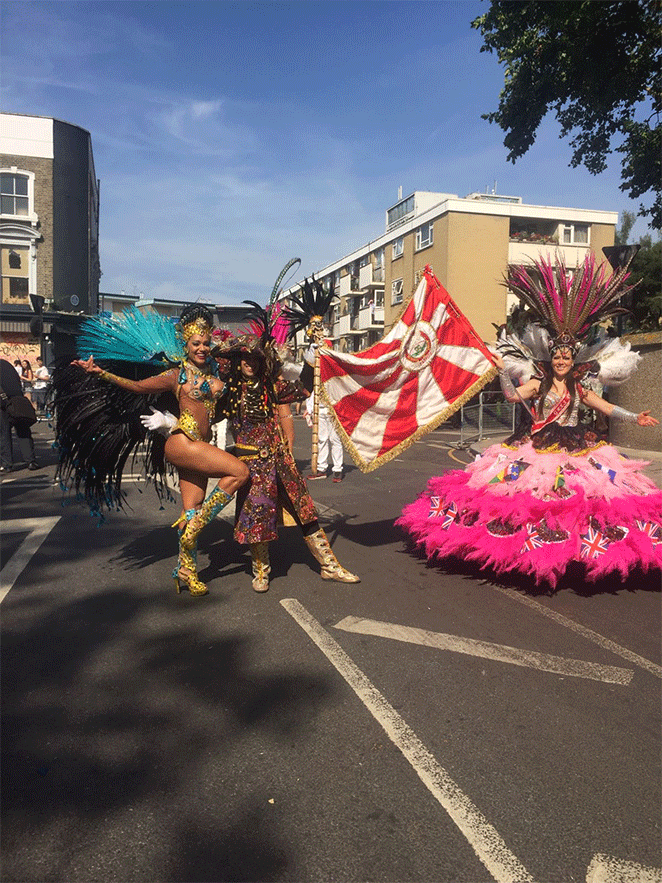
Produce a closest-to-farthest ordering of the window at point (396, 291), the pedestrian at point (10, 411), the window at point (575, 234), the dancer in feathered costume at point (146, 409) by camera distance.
→ 1. the dancer in feathered costume at point (146, 409)
2. the pedestrian at point (10, 411)
3. the window at point (575, 234)
4. the window at point (396, 291)

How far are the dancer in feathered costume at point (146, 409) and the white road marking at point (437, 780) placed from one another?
5.04 feet

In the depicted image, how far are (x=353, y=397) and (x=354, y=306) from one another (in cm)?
4654

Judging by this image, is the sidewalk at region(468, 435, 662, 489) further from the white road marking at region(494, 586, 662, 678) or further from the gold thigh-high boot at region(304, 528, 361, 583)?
the gold thigh-high boot at region(304, 528, 361, 583)

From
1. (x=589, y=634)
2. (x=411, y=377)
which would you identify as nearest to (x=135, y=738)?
(x=589, y=634)

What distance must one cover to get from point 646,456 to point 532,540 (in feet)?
26.2

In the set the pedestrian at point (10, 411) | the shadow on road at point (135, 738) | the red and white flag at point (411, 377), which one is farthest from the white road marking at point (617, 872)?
the pedestrian at point (10, 411)

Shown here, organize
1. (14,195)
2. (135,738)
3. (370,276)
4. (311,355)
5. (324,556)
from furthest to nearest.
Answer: (370,276)
(14,195)
(311,355)
(324,556)
(135,738)

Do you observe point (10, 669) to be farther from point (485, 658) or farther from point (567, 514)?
point (567, 514)

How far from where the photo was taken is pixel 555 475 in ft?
16.4

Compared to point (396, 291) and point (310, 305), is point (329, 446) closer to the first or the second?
point (310, 305)

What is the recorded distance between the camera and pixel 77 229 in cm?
3372

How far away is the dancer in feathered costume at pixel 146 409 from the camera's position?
16.0 feet

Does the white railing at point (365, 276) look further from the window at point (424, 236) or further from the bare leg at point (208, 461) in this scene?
the bare leg at point (208, 461)

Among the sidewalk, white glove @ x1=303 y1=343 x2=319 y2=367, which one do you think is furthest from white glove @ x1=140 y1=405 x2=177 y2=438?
the sidewalk
